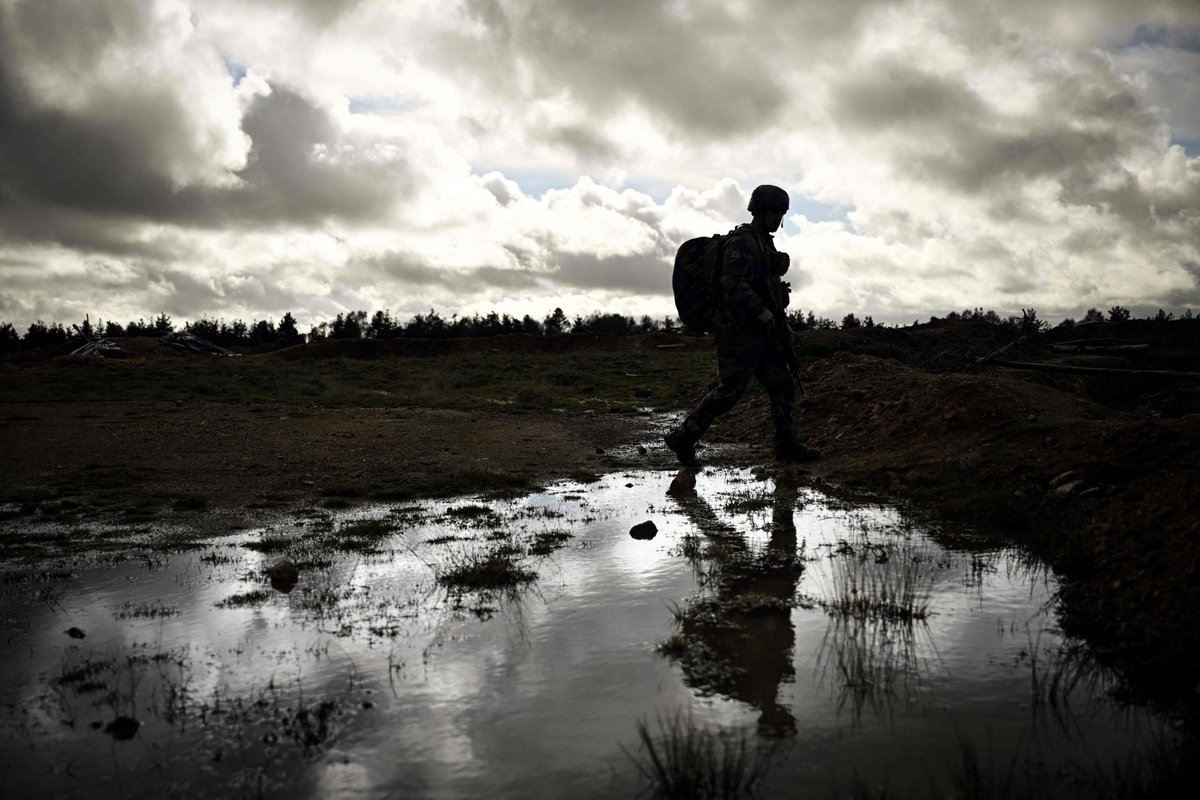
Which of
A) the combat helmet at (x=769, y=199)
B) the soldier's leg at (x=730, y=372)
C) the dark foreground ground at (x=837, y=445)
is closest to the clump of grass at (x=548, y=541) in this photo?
the dark foreground ground at (x=837, y=445)

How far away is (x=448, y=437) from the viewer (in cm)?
1312

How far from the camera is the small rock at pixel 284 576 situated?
484 cm

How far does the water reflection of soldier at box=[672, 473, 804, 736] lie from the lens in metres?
3.21

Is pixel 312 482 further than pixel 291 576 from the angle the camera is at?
Yes

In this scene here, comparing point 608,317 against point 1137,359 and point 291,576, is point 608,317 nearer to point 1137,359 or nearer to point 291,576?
point 1137,359

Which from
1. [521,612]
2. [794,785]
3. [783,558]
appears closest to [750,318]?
[783,558]

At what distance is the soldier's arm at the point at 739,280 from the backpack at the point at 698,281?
0.19 m

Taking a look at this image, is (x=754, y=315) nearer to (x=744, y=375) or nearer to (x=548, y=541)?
(x=744, y=375)

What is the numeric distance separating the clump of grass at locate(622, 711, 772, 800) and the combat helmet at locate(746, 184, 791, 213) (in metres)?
7.55

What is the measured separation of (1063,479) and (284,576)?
599 centimetres

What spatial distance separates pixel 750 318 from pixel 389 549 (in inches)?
202

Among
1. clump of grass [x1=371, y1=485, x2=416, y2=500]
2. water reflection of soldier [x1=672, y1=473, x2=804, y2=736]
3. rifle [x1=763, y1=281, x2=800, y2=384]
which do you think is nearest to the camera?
water reflection of soldier [x1=672, y1=473, x2=804, y2=736]

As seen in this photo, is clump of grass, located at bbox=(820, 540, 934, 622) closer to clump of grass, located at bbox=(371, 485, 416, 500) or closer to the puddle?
the puddle

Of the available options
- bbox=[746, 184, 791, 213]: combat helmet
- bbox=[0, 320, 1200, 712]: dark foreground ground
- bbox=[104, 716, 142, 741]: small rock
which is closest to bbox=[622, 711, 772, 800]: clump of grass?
bbox=[0, 320, 1200, 712]: dark foreground ground
